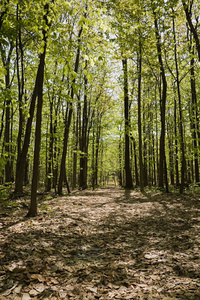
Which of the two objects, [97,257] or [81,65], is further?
[81,65]

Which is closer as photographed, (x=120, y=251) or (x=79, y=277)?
(x=79, y=277)

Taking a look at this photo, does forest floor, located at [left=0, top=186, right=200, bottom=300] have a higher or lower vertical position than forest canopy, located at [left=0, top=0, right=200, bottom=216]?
lower

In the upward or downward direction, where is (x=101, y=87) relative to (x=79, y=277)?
upward

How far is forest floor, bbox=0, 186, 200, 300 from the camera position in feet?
8.90

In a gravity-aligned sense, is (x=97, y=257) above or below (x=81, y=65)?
below

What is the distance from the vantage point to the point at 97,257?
3.83m

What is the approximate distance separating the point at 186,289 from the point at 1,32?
18.6 ft

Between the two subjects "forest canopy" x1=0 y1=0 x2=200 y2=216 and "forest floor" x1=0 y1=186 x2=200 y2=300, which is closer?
"forest floor" x1=0 y1=186 x2=200 y2=300

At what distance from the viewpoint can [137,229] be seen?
5.55 metres

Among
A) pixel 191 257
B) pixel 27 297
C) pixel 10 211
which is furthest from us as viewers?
pixel 10 211

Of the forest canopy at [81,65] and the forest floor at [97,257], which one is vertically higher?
the forest canopy at [81,65]

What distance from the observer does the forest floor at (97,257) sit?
8.90 feet

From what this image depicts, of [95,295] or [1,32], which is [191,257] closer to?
[95,295]

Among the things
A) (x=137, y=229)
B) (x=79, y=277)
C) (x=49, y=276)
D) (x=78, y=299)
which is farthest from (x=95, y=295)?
(x=137, y=229)
